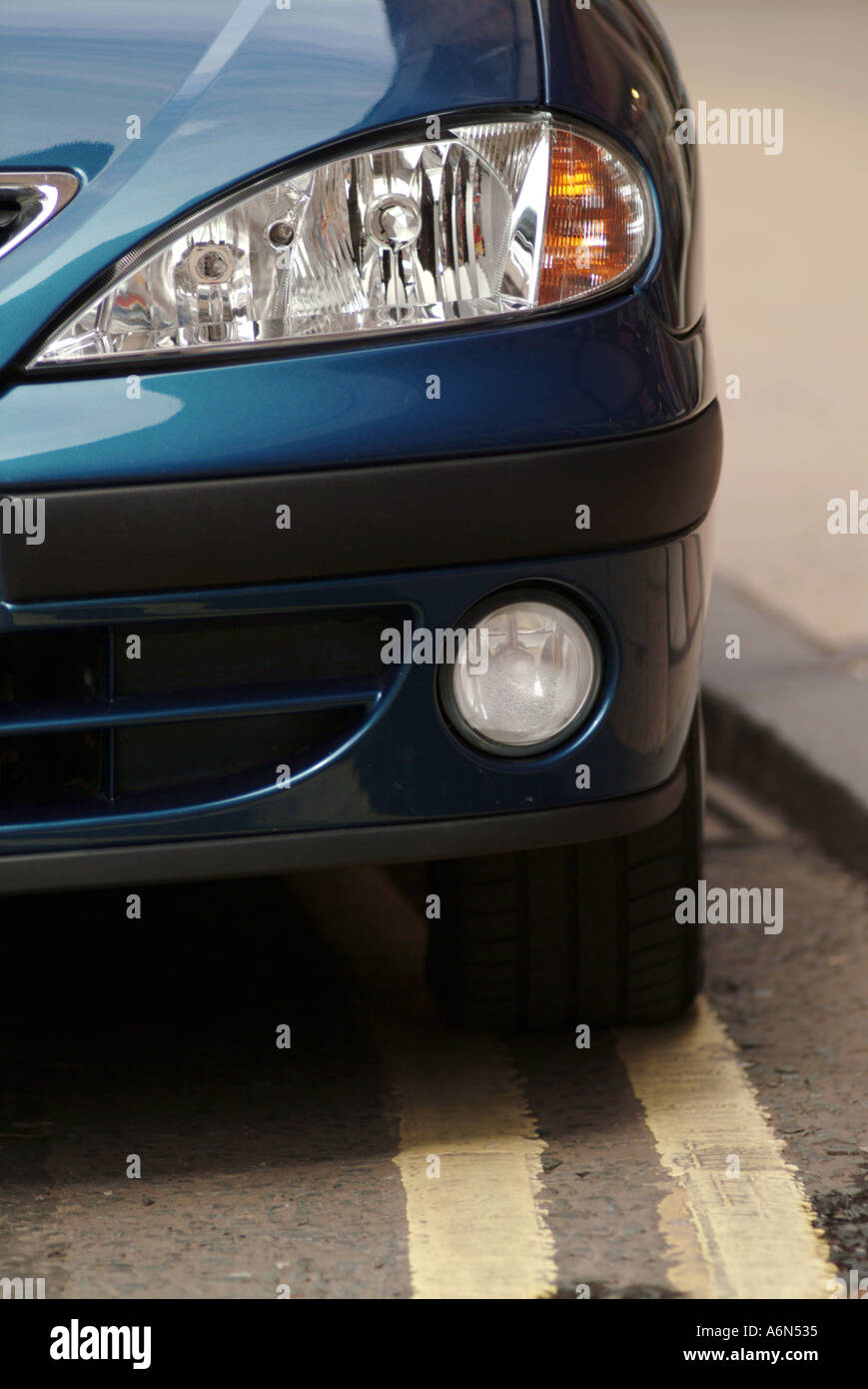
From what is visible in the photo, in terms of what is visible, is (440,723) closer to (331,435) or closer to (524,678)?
(524,678)

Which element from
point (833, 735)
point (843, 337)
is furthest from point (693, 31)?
point (833, 735)

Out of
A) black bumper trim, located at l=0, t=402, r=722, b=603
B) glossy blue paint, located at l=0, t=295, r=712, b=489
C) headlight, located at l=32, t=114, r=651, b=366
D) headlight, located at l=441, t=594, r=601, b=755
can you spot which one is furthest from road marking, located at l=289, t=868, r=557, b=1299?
headlight, located at l=32, t=114, r=651, b=366

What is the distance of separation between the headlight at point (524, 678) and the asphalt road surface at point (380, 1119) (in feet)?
1.76

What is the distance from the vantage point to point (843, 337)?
21.0ft

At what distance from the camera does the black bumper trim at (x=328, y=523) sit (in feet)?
5.74

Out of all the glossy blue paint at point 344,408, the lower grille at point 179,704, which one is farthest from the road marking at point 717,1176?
the glossy blue paint at point 344,408

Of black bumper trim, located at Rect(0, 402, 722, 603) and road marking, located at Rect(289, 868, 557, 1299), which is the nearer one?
black bumper trim, located at Rect(0, 402, 722, 603)

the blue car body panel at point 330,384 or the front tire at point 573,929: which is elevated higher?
Result: the blue car body panel at point 330,384

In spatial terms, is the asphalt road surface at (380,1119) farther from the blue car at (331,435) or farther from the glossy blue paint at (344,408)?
the glossy blue paint at (344,408)

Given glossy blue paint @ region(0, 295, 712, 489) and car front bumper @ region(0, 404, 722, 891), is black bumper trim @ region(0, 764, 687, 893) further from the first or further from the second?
glossy blue paint @ region(0, 295, 712, 489)

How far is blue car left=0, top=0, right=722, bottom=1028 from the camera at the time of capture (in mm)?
1762

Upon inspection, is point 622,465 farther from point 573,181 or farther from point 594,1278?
point 594,1278

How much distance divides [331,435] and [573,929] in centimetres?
85

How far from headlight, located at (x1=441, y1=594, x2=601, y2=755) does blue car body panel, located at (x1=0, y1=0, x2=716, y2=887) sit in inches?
0.8
